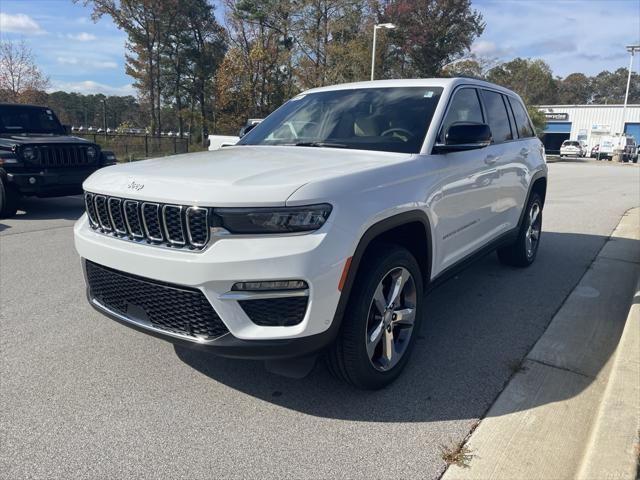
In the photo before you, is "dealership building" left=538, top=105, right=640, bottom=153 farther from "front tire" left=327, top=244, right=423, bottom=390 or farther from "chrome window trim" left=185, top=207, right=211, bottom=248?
"chrome window trim" left=185, top=207, right=211, bottom=248

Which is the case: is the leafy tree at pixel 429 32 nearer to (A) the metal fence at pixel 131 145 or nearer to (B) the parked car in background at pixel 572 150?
(B) the parked car in background at pixel 572 150

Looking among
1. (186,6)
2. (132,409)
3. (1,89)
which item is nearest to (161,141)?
(1,89)

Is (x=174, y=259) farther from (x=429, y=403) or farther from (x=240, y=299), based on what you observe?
(x=429, y=403)

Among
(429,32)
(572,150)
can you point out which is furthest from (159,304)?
(572,150)

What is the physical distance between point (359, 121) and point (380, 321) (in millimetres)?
1646

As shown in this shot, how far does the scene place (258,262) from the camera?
241cm

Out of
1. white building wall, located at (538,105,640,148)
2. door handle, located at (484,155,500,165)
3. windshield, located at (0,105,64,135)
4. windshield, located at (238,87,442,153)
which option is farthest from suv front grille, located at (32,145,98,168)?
white building wall, located at (538,105,640,148)

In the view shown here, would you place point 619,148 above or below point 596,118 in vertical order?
below

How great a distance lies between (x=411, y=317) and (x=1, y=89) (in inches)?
1196

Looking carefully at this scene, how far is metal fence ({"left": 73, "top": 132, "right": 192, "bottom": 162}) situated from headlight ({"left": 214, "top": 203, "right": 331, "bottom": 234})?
63.6 ft

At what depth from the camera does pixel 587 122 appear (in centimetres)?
5838

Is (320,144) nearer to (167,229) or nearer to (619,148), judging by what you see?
(167,229)

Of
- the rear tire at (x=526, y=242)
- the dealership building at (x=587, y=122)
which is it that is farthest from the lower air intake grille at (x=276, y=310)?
the dealership building at (x=587, y=122)

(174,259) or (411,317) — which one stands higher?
(174,259)
